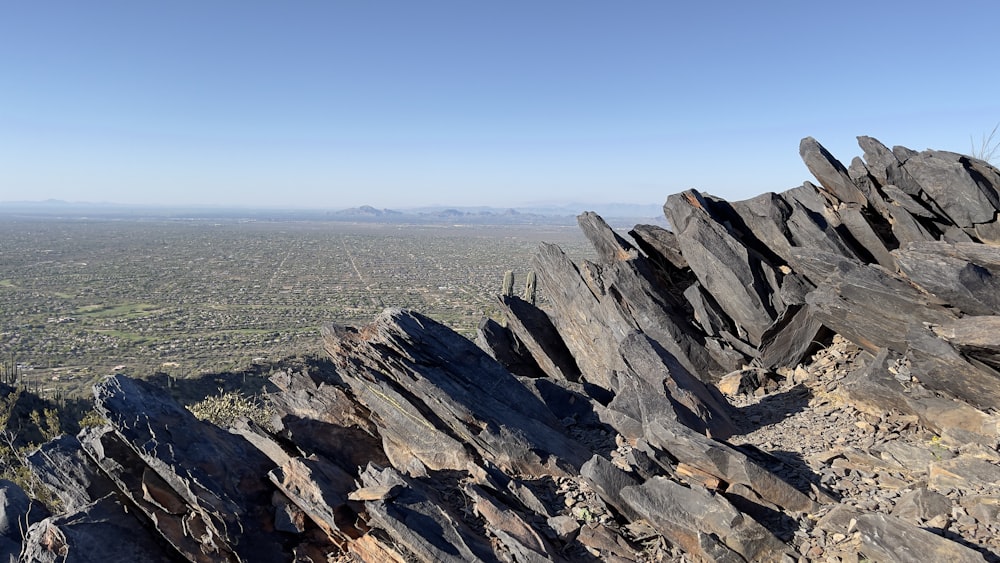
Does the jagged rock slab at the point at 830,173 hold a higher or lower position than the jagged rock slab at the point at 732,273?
higher

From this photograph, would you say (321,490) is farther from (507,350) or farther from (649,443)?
(507,350)

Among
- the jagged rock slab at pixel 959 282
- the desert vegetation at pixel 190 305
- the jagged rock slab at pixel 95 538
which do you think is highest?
the jagged rock slab at pixel 959 282

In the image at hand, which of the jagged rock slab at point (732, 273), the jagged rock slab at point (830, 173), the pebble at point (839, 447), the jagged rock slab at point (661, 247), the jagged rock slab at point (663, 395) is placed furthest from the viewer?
the jagged rock slab at point (661, 247)

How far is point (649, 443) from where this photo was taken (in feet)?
41.1

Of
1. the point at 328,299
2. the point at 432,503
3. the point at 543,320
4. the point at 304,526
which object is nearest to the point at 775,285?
the point at 543,320

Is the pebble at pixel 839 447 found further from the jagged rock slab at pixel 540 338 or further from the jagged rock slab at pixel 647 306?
the jagged rock slab at pixel 540 338

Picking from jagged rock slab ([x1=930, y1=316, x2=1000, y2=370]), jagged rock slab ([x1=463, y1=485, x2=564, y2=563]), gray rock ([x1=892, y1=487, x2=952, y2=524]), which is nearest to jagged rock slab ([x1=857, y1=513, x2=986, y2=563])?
gray rock ([x1=892, y1=487, x2=952, y2=524])

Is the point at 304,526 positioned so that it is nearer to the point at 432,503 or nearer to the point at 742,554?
the point at 432,503

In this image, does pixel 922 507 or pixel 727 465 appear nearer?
pixel 922 507

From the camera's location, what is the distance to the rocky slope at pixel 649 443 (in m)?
10.5

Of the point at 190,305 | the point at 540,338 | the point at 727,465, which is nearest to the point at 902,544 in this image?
the point at 727,465

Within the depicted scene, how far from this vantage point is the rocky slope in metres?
10.5

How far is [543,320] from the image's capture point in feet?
85.2

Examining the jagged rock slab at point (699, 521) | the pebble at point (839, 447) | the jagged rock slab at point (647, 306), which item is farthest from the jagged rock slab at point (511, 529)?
the jagged rock slab at point (647, 306)
